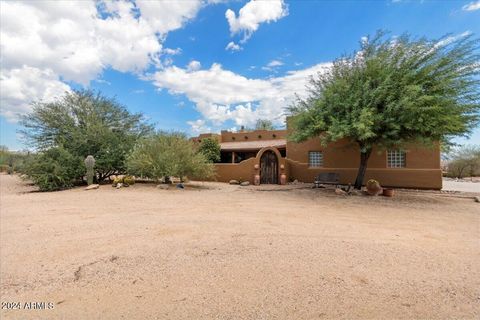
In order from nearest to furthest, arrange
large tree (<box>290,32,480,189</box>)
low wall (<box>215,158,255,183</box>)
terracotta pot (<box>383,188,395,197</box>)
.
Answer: large tree (<box>290,32,480,189</box>) < terracotta pot (<box>383,188,395,197</box>) < low wall (<box>215,158,255,183</box>)

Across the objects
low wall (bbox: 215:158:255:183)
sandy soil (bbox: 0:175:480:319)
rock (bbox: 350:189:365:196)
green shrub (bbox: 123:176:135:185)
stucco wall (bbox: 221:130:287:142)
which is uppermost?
stucco wall (bbox: 221:130:287:142)

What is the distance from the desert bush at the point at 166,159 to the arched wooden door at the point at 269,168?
380 centimetres

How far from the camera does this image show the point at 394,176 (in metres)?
15.2

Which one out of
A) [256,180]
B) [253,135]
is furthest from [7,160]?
[256,180]

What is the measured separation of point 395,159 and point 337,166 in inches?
127

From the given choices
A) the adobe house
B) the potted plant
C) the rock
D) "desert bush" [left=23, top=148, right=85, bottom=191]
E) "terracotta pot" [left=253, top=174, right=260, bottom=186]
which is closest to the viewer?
the potted plant

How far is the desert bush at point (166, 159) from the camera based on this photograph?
45.1 feet

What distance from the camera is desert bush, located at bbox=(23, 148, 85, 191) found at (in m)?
13.9

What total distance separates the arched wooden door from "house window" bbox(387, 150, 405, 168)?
6.67 m

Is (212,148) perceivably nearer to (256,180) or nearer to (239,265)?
(256,180)

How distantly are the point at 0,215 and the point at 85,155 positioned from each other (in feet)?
28.2

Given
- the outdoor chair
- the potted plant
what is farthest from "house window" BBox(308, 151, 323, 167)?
the potted plant

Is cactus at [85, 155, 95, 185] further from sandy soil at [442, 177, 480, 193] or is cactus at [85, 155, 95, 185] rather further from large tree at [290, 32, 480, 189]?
sandy soil at [442, 177, 480, 193]

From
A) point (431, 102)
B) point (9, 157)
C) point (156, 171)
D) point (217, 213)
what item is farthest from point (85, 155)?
point (9, 157)
